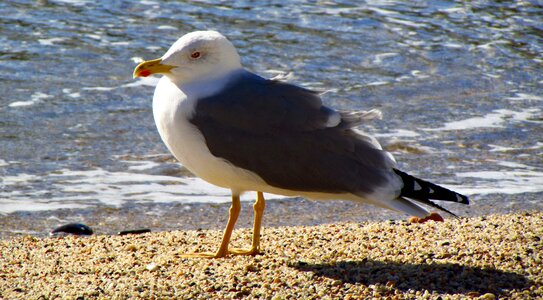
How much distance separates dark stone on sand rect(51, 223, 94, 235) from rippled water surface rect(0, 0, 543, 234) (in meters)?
0.52

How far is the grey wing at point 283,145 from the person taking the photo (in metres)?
4.71

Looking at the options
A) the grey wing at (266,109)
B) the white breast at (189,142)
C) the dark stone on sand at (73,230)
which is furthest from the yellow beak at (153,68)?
the dark stone on sand at (73,230)

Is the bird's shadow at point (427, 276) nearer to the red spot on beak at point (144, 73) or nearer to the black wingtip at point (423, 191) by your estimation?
the black wingtip at point (423, 191)

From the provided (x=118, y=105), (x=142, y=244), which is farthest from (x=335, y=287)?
(x=118, y=105)

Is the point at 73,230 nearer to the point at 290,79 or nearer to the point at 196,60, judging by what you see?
the point at 196,60

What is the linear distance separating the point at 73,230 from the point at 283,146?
83.3 inches

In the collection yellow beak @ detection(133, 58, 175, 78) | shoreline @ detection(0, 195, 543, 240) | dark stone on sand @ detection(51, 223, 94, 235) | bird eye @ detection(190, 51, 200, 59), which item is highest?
bird eye @ detection(190, 51, 200, 59)

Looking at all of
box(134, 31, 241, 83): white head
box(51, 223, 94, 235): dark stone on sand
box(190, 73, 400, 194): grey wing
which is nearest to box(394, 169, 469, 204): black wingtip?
box(190, 73, 400, 194): grey wing

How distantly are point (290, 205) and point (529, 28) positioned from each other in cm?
703

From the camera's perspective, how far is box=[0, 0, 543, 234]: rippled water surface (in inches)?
291

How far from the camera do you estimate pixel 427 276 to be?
4.40 metres

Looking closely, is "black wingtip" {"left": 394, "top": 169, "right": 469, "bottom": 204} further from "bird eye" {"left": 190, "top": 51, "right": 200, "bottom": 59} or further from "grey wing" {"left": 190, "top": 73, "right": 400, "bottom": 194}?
"bird eye" {"left": 190, "top": 51, "right": 200, "bottom": 59}

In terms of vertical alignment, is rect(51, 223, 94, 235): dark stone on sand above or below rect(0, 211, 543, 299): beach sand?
below

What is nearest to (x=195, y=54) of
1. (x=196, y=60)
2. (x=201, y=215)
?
(x=196, y=60)
